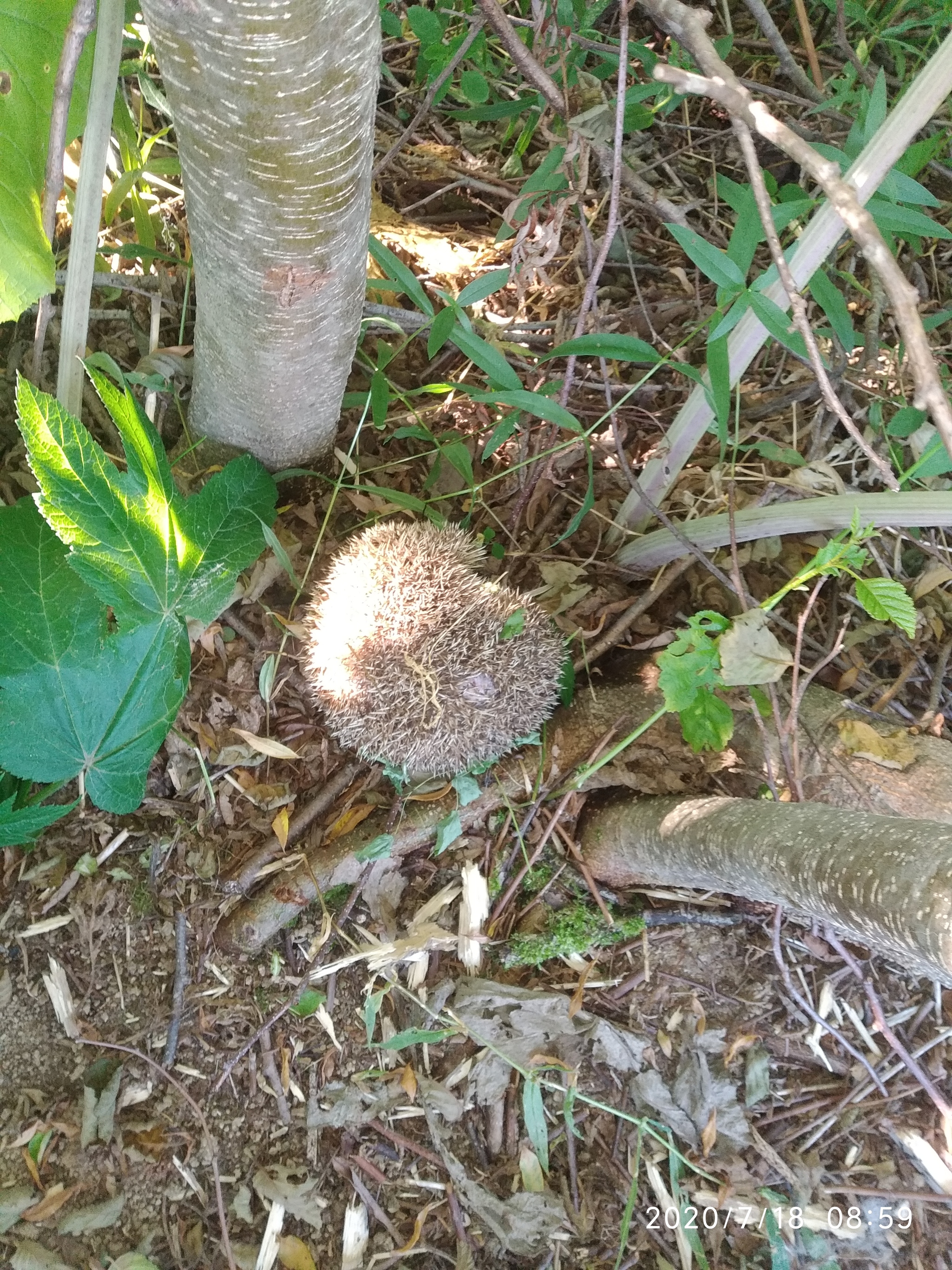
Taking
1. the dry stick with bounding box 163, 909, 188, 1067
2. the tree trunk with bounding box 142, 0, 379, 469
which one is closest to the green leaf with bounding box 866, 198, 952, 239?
the tree trunk with bounding box 142, 0, 379, 469

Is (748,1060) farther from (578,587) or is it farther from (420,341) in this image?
(420,341)

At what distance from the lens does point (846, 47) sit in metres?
1.58

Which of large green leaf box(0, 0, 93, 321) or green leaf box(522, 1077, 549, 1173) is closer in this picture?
large green leaf box(0, 0, 93, 321)

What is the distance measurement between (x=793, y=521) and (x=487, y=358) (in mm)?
647

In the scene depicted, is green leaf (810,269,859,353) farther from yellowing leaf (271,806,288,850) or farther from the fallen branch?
yellowing leaf (271,806,288,850)

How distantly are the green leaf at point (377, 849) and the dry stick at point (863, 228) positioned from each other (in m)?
1.33

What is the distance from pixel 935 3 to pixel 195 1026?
2.64 metres

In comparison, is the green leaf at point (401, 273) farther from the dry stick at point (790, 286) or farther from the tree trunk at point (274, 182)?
the dry stick at point (790, 286)

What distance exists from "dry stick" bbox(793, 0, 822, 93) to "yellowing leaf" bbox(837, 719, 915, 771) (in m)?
1.44

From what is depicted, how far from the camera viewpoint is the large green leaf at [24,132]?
102 cm

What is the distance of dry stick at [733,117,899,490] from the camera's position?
2.07 ft

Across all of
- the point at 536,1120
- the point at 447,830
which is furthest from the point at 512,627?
the point at 536,1120

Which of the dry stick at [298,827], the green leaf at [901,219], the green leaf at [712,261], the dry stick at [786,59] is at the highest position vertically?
the dry stick at [786,59]

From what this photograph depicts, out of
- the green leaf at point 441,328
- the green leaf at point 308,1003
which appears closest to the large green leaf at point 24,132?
the green leaf at point 441,328
